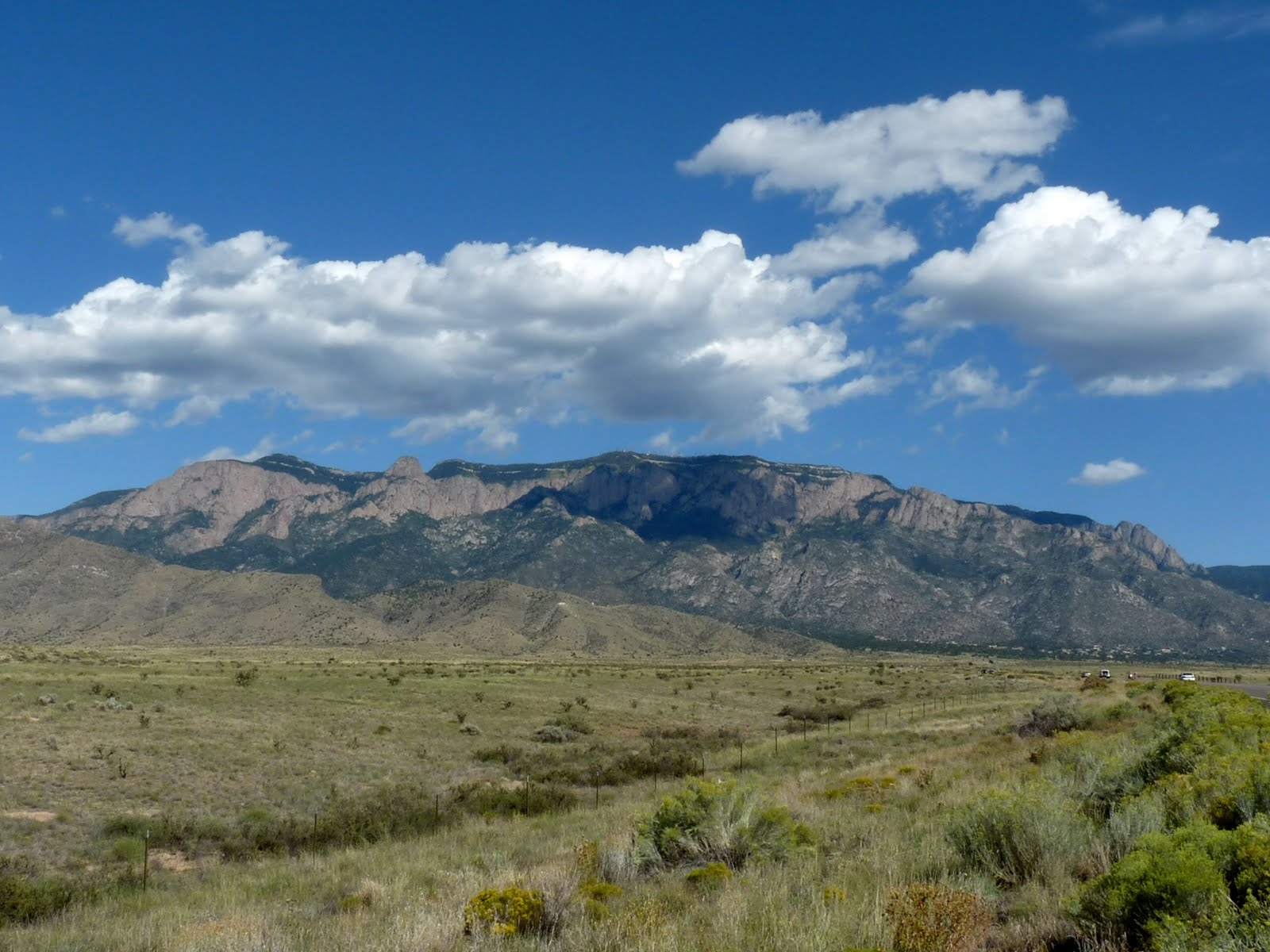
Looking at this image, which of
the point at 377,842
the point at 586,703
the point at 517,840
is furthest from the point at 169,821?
the point at 586,703

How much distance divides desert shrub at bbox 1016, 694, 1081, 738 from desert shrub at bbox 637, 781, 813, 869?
16853 millimetres

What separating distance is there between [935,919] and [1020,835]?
9.95 feet

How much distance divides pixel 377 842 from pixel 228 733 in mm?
19948

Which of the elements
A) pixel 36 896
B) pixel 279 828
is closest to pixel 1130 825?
pixel 36 896

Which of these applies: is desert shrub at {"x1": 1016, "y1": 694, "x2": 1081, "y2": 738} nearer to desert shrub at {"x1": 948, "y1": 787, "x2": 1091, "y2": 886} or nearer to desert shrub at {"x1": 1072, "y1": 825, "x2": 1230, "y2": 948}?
desert shrub at {"x1": 948, "y1": 787, "x2": 1091, "y2": 886}

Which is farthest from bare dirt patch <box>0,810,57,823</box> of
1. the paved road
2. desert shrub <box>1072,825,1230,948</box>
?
the paved road

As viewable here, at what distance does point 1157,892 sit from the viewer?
6055 mm

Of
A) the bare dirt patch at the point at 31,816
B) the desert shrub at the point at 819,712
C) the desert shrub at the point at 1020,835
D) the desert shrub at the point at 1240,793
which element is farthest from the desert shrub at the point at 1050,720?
the bare dirt patch at the point at 31,816

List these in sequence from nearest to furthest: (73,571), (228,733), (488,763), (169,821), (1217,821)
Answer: (1217,821), (169,821), (488,763), (228,733), (73,571)

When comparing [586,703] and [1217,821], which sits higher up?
[1217,821]

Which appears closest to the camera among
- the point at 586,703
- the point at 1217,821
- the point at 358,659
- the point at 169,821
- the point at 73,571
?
the point at 1217,821

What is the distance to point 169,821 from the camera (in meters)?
19.6

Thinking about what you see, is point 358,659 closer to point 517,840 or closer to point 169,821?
point 169,821

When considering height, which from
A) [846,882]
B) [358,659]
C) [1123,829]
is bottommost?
[358,659]
